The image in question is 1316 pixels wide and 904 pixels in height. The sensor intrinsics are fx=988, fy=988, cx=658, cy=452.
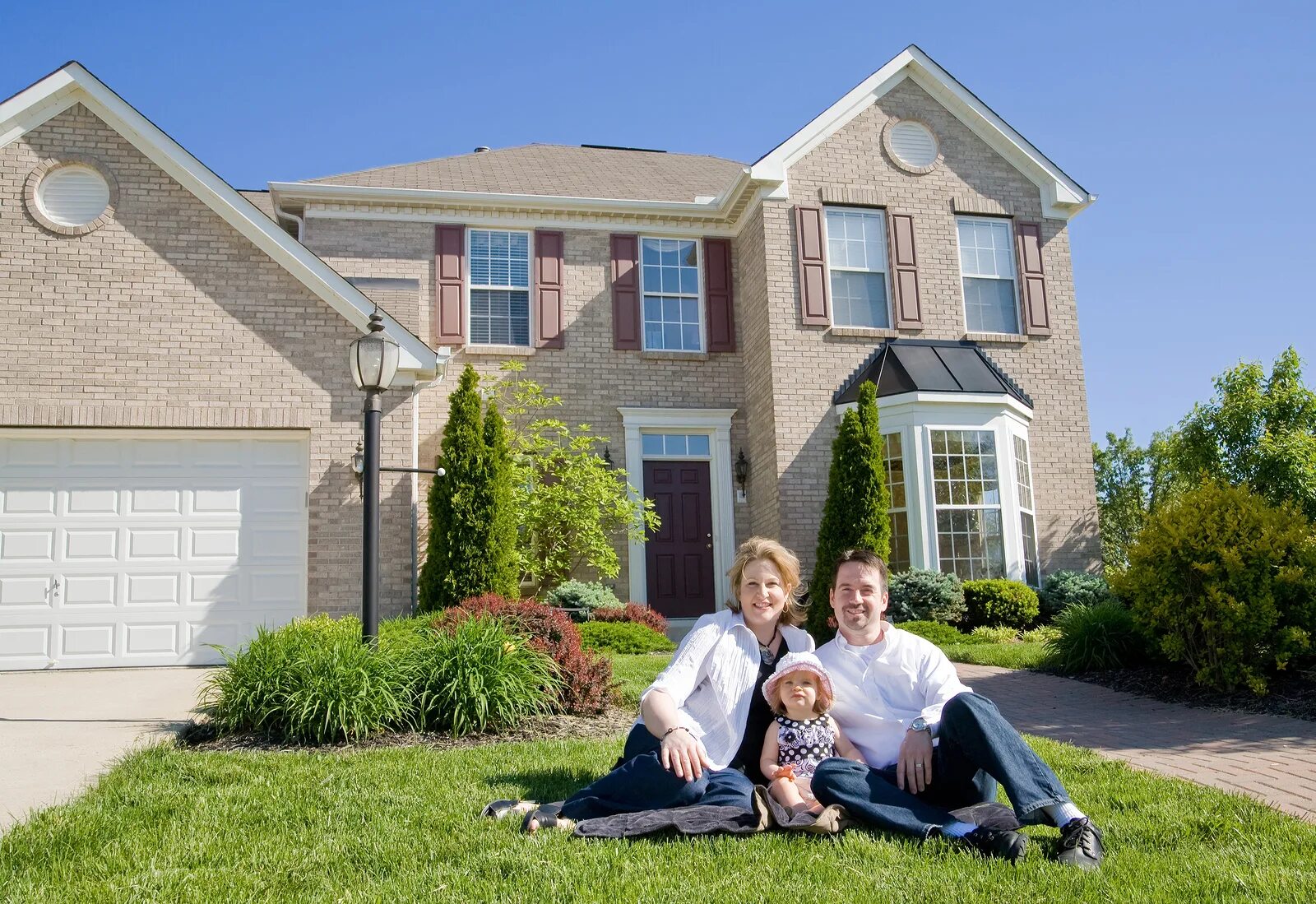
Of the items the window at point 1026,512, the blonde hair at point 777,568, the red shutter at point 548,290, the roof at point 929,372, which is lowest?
the blonde hair at point 777,568

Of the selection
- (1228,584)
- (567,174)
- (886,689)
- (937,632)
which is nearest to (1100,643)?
(1228,584)

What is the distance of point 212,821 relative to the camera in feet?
13.0

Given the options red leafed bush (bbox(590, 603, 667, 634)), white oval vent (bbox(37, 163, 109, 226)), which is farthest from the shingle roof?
red leafed bush (bbox(590, 603, 667, 634))

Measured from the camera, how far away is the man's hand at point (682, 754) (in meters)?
3.53

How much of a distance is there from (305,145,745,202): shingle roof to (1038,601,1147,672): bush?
8724 mm

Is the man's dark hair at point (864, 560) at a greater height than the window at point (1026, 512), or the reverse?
the window at point (1026, 512)

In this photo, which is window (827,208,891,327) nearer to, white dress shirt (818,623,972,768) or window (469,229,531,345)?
window (469,229,531,345)

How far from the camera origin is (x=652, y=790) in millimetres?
3705

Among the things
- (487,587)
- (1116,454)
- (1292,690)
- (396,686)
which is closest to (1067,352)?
(1292,690)

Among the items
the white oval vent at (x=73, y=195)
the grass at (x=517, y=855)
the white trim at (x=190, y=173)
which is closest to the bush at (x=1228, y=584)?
the grass at (x=517, y=855)

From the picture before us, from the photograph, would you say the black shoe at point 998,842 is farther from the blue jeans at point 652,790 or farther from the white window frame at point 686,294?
the white window frame at point 686,294

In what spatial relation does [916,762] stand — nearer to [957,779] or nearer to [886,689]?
[957,779]

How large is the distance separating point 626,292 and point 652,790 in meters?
11.1

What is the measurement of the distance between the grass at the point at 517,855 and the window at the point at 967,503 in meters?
8.14
